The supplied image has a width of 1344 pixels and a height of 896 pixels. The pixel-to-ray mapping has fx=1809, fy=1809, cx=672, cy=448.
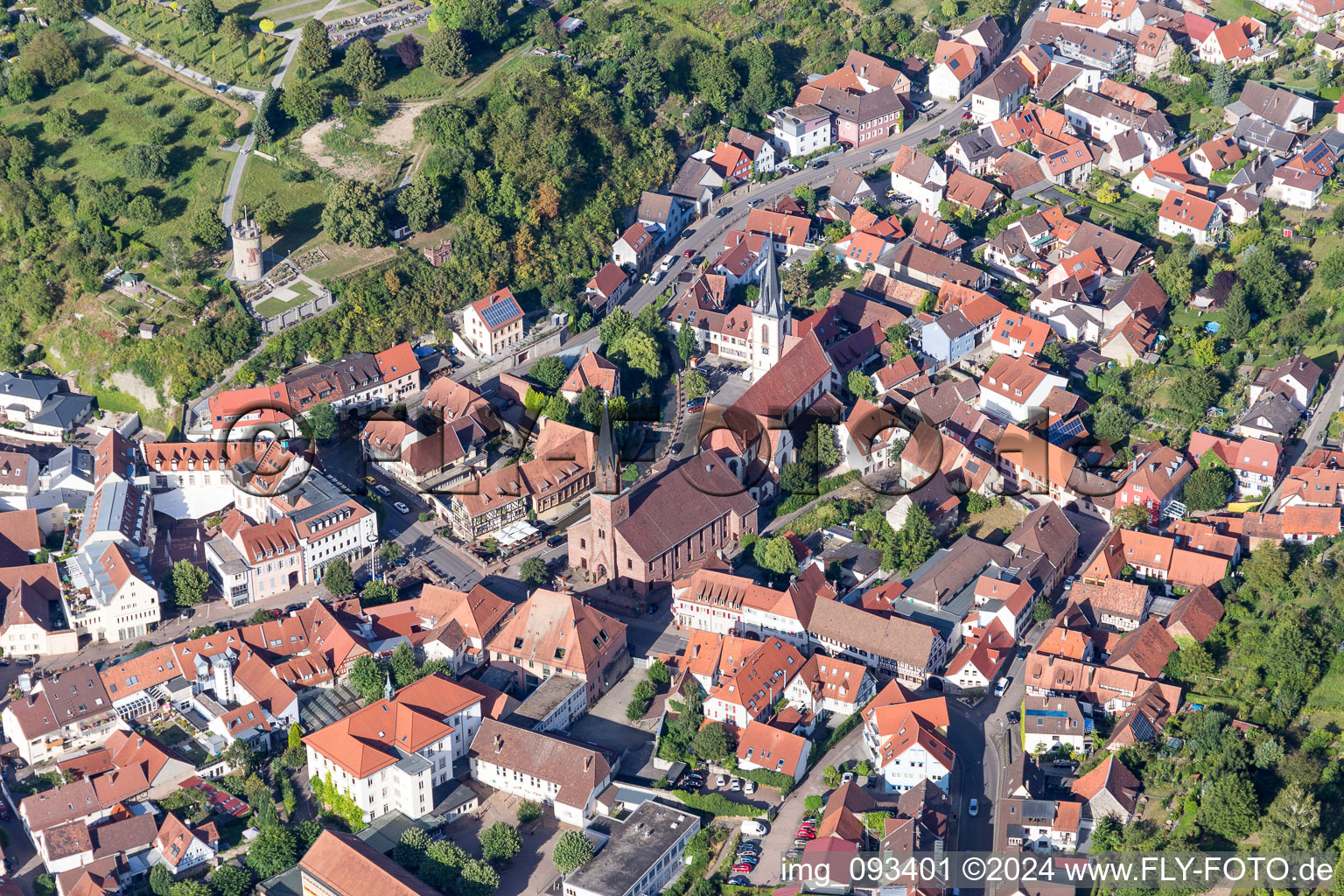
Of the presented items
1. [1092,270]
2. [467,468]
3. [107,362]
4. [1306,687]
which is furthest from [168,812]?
[1092,270]

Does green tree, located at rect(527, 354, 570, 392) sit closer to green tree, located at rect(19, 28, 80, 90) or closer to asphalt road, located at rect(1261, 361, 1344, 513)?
asphalt road, located at rect(1261, 361, 1344, 513)

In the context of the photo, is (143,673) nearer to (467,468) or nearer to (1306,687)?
(467,468)

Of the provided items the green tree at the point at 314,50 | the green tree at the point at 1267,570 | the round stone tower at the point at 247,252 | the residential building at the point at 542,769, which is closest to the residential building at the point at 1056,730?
the green tree at the point at 1267,570

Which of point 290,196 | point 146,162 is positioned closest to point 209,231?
point 290,196

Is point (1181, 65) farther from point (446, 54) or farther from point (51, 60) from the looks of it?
point (51, 60)

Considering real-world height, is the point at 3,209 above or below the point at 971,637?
above

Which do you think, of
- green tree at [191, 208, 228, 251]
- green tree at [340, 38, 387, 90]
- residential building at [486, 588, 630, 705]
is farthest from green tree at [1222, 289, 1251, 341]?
green tree at [191, 208, 228, 251]

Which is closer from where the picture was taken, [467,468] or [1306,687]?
[1306,687]
